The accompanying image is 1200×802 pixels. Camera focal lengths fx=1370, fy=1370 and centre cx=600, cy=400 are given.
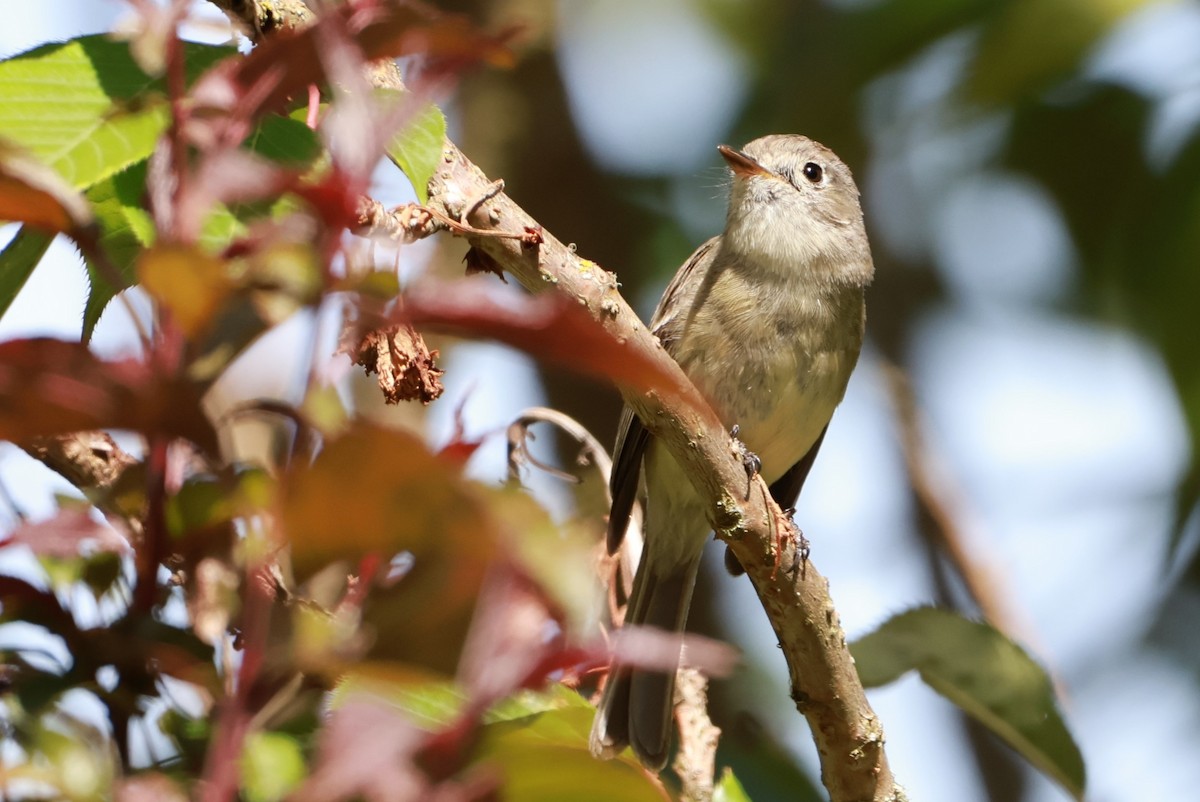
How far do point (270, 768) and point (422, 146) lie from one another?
2.48 feet

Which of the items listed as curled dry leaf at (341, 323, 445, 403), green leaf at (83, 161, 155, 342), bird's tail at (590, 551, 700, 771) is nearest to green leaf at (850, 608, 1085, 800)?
bird's tail at (590, 551, 700, 771)

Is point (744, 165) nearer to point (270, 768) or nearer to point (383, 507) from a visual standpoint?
point (270, 768)

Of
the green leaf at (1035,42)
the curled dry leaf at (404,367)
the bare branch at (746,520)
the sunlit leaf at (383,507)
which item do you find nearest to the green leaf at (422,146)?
the curled dry leaf at (404,367)

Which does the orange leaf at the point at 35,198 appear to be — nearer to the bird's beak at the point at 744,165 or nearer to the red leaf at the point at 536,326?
the red leaf at the point at 536,326

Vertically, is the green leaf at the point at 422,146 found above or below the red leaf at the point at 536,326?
above

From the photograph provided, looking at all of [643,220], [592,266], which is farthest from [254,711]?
[643,220]

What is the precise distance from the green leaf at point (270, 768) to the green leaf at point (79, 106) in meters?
0.61

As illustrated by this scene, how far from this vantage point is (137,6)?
0.88m

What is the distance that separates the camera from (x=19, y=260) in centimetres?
135

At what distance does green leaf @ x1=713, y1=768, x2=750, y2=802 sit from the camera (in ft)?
8.66

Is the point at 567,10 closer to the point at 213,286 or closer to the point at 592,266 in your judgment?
the point at 592,266

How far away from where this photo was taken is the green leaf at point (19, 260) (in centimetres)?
134

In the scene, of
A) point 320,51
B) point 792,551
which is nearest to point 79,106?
point 320,51

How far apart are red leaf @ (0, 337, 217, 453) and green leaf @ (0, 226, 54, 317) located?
0.66 m
